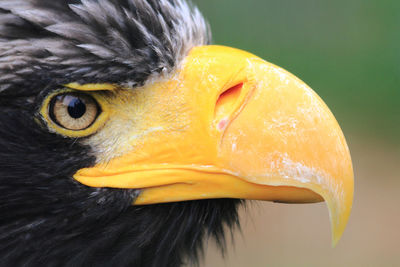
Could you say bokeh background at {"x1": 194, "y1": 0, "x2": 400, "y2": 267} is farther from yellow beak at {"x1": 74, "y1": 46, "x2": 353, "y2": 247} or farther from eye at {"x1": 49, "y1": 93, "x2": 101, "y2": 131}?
eye at {"x1": 49, "y1": 93, "x2": 101, "y2": 131}

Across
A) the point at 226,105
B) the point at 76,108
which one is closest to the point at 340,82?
the point at 226,105

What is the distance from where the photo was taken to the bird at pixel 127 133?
6.89ft

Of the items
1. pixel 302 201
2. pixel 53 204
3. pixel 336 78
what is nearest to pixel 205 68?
pixel 302 201

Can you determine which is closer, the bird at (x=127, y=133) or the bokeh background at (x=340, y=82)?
the bird at (x=127, y=133)

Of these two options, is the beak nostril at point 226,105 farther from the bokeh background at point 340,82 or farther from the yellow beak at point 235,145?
the bokeh background at point 340,82

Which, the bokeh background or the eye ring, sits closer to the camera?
the eye ring

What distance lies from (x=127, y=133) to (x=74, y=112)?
0.68ft

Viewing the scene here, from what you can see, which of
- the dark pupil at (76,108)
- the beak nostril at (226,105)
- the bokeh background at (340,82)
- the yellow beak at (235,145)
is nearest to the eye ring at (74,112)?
the dark pupil at (76,108)

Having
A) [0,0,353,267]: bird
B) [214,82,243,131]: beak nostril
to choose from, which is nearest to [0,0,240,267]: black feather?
[0,0,353,267]: bird

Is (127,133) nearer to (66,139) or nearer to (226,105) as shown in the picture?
(66,139)

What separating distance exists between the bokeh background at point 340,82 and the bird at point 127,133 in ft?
14.0

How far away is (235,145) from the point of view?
2135 mm

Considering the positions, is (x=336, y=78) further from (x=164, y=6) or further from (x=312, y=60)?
(x=164, y=6)

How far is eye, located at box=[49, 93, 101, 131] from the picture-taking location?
6.94 ft
